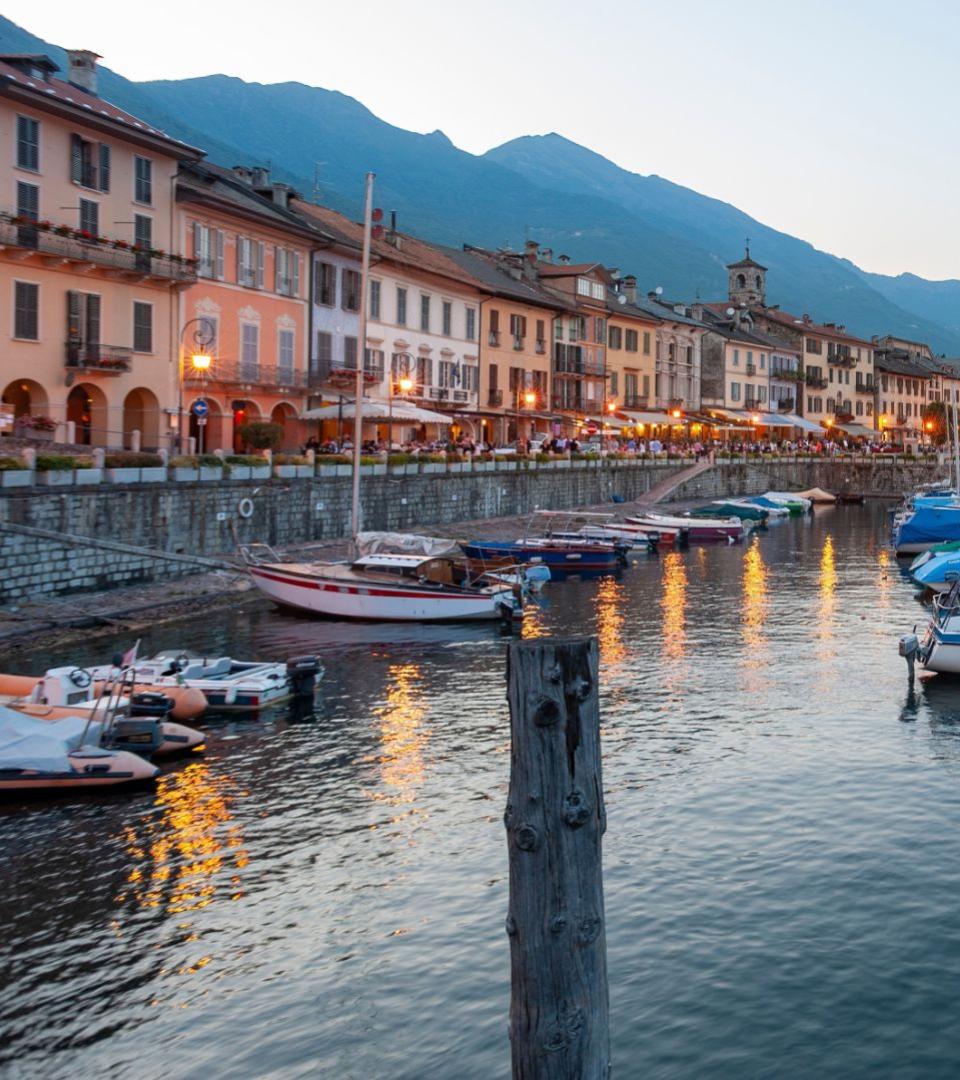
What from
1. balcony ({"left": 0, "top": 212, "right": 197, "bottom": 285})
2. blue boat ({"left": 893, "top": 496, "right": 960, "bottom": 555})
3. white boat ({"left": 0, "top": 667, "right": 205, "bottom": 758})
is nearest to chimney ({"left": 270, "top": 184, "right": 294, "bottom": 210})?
balcony ({"left": 0, "top": 212, "right": 197, "bottom": 285})

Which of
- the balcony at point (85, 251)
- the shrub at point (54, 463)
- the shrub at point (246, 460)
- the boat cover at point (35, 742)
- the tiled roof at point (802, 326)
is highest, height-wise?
the tiled roof at point (802, 326)

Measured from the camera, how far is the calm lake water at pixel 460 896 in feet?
38.8

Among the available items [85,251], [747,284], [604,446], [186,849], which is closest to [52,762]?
[186,849]

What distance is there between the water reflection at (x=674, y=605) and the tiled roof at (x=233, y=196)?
21.7 metres

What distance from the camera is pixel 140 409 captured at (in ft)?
158

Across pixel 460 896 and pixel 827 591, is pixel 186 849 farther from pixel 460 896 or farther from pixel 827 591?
pixel 827 591

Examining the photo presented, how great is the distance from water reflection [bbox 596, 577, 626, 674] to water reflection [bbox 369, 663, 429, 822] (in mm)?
4694

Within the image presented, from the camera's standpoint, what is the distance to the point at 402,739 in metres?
22.2

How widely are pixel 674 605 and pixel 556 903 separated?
112 ft

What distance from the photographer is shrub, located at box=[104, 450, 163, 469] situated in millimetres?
35625

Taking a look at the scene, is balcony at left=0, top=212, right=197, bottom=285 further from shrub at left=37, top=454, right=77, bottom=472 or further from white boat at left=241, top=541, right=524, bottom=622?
white boat at left=241, top=541, right=524, bottom=622

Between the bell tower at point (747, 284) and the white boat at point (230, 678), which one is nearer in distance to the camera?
the white boat at point (230, 678)

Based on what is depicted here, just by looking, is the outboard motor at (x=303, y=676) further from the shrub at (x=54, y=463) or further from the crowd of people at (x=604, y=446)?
the crowd of people at (x=604, y=446)

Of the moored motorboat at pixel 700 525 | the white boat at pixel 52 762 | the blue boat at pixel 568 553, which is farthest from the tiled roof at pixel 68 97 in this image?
the moored motorboat at pixel 700 525
